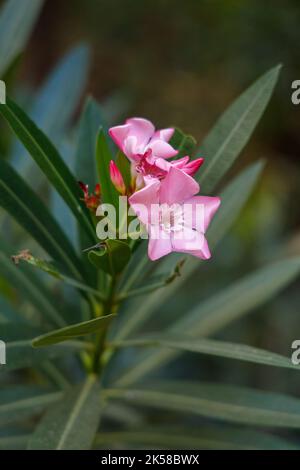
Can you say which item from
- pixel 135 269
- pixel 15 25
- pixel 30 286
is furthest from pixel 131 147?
pixel 15 25

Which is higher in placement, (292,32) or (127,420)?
(292,32)

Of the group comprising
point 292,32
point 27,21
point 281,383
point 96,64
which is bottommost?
point 281,383

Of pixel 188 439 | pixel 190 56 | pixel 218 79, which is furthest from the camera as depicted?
pixel 218 79

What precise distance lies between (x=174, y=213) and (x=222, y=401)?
1.29 ft

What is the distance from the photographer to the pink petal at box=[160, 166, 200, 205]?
2.17ft

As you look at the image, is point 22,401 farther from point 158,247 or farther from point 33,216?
point 158,247

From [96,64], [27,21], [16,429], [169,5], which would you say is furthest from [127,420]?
[96,64]

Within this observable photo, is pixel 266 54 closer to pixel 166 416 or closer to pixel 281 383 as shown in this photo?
pixel 281 383

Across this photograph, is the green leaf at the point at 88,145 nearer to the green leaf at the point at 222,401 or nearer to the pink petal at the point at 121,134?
the pink petal at the point at 121,134

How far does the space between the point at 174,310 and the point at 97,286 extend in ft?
2.92

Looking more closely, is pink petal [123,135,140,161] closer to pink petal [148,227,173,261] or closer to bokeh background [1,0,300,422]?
pink petal [148,227,173,261]

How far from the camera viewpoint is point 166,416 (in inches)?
57.2

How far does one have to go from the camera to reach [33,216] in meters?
0.83

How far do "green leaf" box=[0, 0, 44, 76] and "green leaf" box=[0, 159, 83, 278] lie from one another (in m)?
0.40
